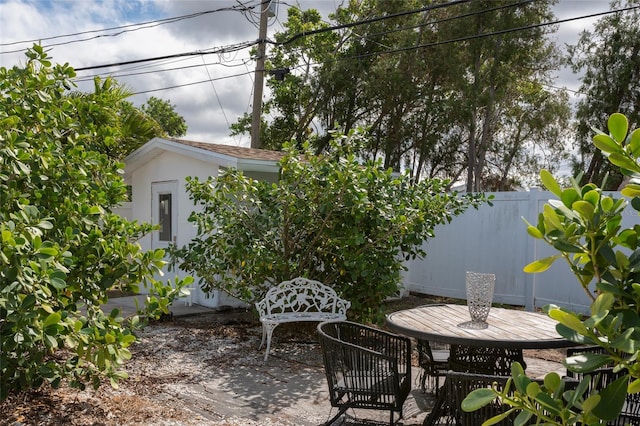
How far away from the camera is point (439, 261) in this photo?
439 inches

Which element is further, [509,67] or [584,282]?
[509,67]

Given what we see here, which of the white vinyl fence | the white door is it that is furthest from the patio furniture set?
the white door

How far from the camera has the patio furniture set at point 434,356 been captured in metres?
3.35

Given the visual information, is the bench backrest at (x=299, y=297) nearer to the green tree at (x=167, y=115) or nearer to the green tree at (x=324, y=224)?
the green tree at (x=324, y=224)

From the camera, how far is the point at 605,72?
15883mm

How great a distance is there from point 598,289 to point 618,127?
33cm

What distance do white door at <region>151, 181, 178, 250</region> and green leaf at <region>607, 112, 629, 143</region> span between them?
9.94m

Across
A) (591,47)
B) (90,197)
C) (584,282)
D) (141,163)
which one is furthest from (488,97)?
(584,282)

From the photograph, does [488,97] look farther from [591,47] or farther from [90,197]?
[90,197]

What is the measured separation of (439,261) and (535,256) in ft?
6.74

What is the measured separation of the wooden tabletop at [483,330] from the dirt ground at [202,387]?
1151 mm

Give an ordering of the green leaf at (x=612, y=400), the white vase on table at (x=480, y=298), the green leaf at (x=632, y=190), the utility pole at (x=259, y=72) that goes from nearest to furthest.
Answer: the green leaf at (x=612, y=400), the green leaf at (x=632, y=190), the white vase on table at (x=480, y=298), the utility pole at (x=259, y=72)

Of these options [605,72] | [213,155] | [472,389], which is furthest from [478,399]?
[605,72]

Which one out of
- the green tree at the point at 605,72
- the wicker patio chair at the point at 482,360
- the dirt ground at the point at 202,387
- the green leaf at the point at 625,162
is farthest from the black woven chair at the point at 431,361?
the green tree at the point at 605,72
